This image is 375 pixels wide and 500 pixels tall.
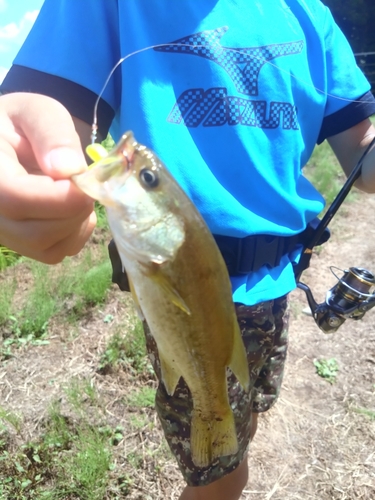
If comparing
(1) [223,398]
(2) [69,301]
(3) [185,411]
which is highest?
(1) [223,398]

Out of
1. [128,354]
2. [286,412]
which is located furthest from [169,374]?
[286,412]

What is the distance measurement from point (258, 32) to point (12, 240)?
1074 mm

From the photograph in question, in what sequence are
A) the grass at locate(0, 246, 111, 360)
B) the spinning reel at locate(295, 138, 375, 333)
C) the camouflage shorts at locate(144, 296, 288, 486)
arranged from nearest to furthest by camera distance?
the camouflage shorts at locate(144, 296, 288, 486), the spinning reel at locate(295, 138, 375, 333), the grass at locate(0, 246, 111, 360)

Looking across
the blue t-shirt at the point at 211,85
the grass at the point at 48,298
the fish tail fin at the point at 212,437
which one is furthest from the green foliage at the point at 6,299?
the fish tail fin at the point at 212,437

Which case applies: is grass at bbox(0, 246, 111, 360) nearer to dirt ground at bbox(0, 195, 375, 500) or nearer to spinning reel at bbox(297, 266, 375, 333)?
dirt ground at bbox(0, 195, 375, 500)

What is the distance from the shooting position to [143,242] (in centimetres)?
85

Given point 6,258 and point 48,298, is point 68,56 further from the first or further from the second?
point 6,258

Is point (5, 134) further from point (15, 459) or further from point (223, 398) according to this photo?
point (15, 459)

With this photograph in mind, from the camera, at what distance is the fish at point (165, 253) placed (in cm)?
83

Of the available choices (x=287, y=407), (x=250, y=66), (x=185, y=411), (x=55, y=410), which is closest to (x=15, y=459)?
(x=55, y=410)

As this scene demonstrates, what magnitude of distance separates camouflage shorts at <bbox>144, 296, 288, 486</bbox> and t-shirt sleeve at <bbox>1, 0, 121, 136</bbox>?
84cm

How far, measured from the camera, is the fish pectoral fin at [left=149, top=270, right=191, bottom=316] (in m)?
0.87

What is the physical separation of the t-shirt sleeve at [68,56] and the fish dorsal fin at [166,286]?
1.98 ft

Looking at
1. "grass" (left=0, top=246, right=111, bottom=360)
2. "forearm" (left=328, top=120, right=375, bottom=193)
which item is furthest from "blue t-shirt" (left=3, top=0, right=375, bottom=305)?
"grass" (left=0, top=246, right=111, bottom=360)
